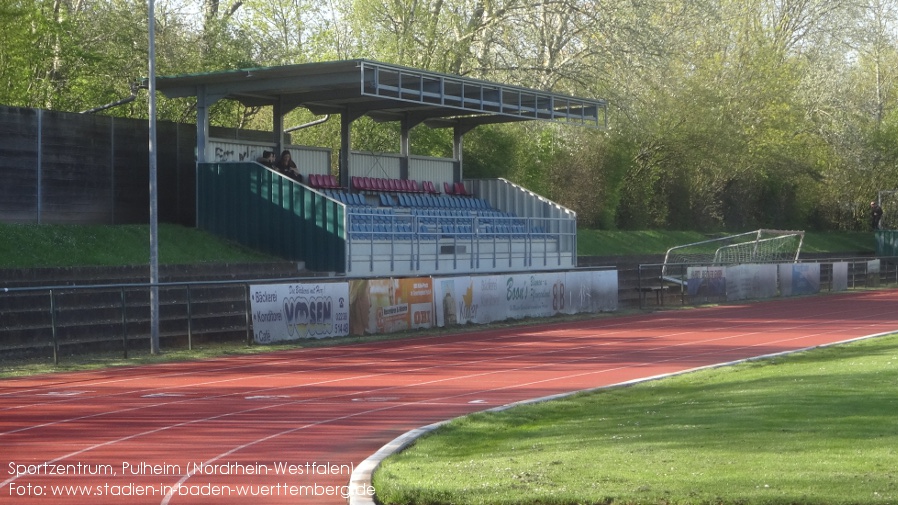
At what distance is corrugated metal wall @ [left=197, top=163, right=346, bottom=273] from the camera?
28.4 m

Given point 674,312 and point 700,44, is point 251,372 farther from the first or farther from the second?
point 700,44

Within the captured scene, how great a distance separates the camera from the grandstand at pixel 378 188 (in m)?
29.0

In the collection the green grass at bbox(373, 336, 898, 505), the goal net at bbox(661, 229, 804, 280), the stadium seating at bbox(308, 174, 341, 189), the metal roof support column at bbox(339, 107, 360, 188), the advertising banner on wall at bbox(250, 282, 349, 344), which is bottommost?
the green grass at bbox(373, 336, 898, 505)

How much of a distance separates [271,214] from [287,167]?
1573mm

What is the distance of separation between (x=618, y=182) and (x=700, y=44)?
343 inches

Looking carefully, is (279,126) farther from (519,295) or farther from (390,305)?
(390,305)

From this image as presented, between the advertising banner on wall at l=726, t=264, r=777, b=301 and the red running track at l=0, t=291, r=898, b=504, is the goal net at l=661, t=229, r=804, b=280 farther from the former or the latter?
the red running track at l=0, t=291, r=898, b=504

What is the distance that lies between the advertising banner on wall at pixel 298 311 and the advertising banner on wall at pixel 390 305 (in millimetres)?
341

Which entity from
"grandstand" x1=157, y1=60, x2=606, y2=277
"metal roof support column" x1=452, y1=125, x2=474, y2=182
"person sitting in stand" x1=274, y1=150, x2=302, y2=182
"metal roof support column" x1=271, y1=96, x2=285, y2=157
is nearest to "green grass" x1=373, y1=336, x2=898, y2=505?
"grandstand" x1=157, y1=60, x2=606, y2=277

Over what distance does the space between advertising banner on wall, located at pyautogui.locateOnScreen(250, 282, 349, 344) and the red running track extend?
1.13 meters

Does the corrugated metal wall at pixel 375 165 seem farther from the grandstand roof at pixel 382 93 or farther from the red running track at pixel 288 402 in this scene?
the red running track at pixel 288 402

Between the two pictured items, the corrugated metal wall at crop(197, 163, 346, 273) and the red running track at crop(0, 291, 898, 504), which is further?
the corrugated metal wall at crop(197, 163, 346, 273)

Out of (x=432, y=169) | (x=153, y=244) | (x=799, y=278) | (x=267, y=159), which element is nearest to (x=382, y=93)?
(x=267, y=159)

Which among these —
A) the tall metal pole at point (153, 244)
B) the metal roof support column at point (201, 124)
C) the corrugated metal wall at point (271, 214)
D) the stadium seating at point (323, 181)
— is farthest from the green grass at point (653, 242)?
the tall metal pole at point (153, 244)
